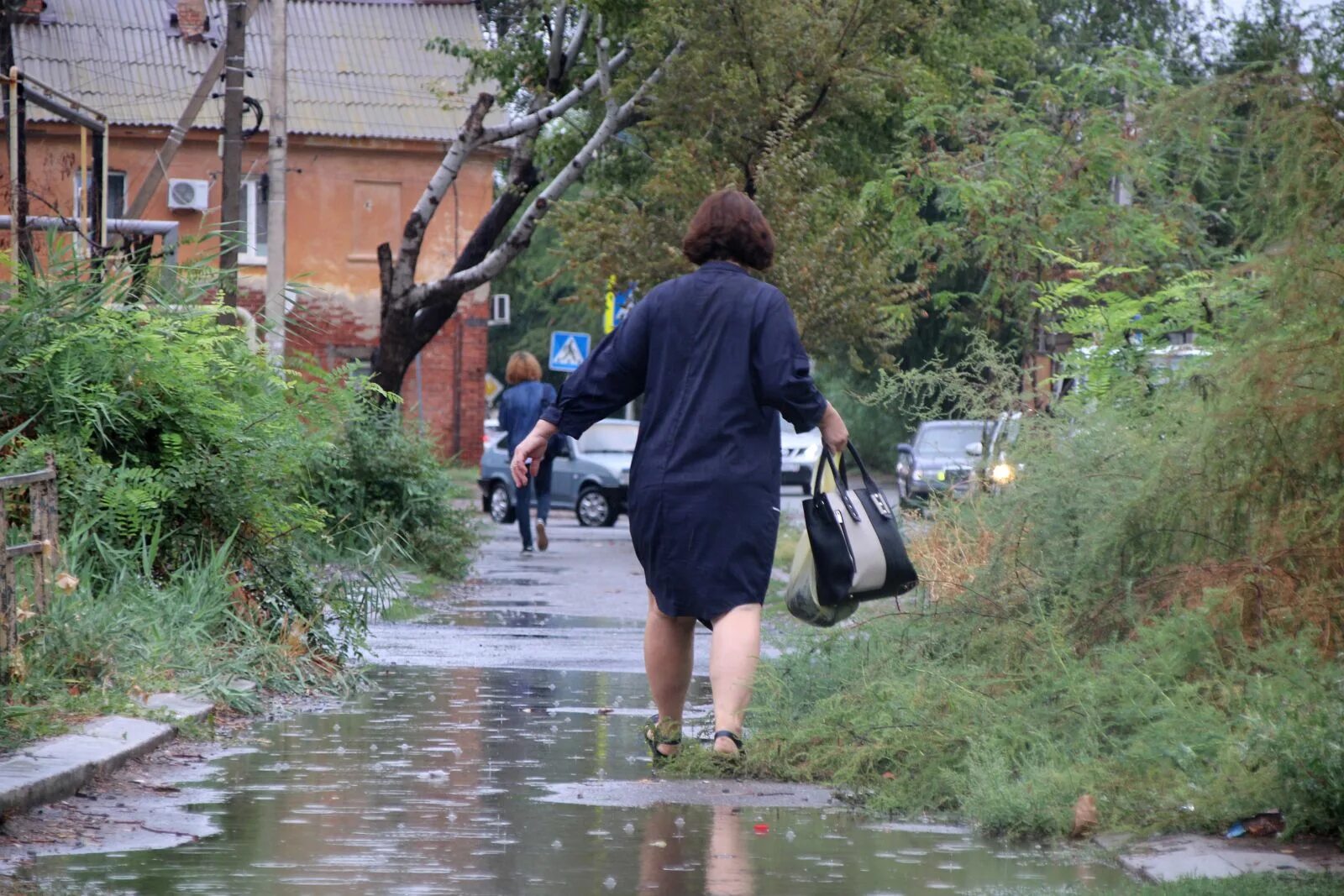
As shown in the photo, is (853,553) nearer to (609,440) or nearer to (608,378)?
(608,378)

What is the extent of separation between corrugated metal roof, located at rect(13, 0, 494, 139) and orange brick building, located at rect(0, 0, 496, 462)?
0.11ft

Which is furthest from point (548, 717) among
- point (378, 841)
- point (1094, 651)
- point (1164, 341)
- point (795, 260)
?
point (795, 260)

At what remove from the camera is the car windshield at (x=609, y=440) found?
30188 millimetres

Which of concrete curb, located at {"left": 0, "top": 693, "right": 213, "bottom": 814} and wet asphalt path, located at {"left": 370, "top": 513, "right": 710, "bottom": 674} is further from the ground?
concrete curb, located at {"left": 0, "top": 693, "right": 213, "bottom": 814}

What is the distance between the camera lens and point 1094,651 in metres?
6.84

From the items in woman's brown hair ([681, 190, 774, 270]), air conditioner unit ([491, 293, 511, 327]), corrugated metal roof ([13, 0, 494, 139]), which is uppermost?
corrugated metal roof ([13, 0, 494, 139])

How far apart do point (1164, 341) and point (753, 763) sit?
4855 mm

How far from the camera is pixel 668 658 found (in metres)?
6.66

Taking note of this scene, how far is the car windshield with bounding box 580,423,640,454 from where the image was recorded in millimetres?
30188

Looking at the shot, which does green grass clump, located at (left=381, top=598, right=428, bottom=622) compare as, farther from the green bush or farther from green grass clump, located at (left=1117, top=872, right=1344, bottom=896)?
green grass clump, located at (left=1117, top=872, right=1344, bottom=896)

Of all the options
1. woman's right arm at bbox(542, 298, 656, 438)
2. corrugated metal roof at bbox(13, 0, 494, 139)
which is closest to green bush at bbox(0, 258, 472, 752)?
woman's right arm at bbox(542, 298, 656, 438)

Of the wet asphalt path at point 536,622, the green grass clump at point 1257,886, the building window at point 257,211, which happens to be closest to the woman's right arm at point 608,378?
the green grass clump at point 1257,886

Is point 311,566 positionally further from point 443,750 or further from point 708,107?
point 708,107

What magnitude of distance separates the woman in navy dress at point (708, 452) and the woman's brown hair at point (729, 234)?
0.10m
